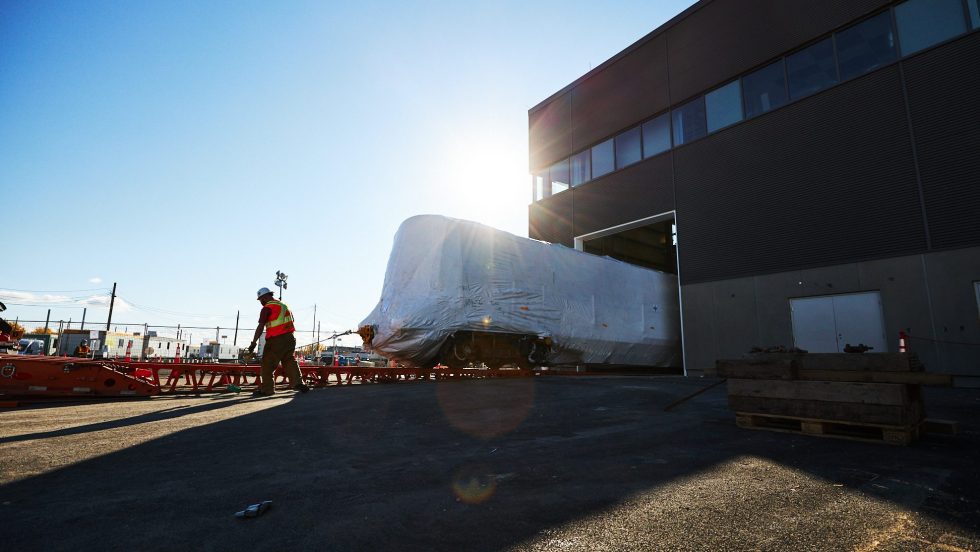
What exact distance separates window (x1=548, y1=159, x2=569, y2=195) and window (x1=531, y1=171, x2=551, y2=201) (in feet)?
1.15

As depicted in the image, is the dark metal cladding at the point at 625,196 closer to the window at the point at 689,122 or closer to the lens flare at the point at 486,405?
the window at the point at 689,122

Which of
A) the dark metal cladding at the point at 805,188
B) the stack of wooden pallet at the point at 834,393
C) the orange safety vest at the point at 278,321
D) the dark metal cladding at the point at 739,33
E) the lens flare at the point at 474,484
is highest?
the dark metal cladding at the point at 739,33

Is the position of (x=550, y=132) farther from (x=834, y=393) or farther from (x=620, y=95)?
(x=834, y=393)

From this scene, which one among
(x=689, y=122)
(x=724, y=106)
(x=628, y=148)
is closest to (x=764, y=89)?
(x=724, y=106)

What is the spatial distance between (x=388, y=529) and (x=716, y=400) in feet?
22.6

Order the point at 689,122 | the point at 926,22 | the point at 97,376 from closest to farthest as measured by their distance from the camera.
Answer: the point at 97,376 → the point at 926,22 → the point at 689,122

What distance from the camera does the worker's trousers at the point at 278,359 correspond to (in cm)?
801

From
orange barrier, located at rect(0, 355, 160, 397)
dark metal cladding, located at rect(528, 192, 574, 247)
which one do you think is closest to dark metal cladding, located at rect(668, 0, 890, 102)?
dark metal cladding, located at rect(528, 192, 574, 247)

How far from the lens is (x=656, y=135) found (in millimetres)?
16844

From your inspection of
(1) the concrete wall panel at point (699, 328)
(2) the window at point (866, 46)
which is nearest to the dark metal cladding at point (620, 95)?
(2) the window at point (866, 46)

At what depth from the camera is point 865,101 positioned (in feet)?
39.0

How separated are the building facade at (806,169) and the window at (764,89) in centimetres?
4

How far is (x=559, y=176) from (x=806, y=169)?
31.9 ft

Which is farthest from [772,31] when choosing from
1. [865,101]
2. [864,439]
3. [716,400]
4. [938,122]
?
[864,439]
